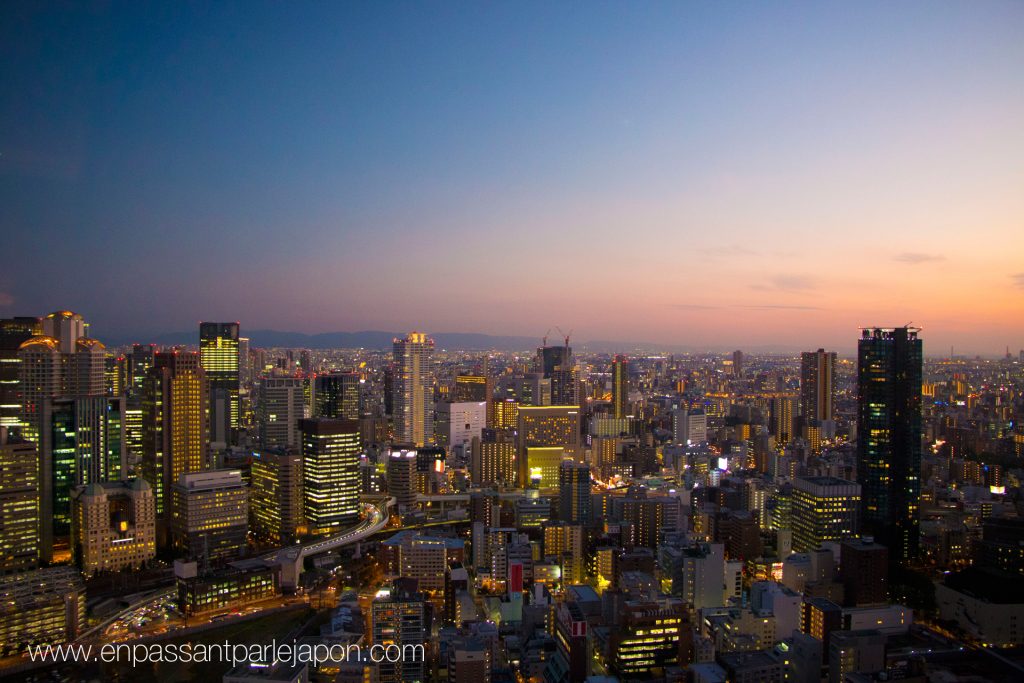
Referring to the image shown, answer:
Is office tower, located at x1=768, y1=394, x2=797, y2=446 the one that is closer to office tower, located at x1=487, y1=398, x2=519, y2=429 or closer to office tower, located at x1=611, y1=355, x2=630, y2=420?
office tower, located at x1=611, y1=355, x2=630, y2=420

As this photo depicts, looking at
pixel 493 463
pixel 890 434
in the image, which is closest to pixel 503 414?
pixel 493 463

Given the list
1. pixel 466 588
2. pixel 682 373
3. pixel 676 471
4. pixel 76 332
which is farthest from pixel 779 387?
pixel 76 332

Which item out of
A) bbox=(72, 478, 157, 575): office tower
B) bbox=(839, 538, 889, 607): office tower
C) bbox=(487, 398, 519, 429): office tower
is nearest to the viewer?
bbox=(839, 538, 889, 607): office tower

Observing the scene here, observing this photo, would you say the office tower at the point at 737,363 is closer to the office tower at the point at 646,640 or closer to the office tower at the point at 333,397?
the office tower at the point at 333,397

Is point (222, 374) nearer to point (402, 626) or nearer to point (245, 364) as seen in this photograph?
point (245, 364)

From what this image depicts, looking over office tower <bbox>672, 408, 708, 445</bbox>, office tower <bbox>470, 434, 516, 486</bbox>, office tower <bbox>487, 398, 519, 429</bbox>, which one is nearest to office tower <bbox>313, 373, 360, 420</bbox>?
office tower <bbox>470, 434, 516, 486</bbox>

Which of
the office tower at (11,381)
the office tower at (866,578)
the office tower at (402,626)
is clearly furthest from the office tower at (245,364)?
the office tower at (866,578)
